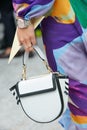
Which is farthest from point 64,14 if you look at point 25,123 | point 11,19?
point 11,19

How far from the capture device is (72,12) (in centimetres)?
212

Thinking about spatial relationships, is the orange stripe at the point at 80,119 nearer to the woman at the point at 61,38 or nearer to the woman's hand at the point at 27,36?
the woman at the point at 61,38

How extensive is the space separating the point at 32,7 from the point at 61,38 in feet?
0.71

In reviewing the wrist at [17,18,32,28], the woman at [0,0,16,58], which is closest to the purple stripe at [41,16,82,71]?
the wrist at [17,18,32,28]

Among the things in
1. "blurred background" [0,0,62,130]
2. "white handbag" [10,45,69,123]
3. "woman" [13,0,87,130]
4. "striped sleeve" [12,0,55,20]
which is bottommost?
"blurred background" [0,0,62,130]

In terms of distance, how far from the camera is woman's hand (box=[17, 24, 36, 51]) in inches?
84.5

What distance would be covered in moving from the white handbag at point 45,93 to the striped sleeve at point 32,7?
0.18 meters

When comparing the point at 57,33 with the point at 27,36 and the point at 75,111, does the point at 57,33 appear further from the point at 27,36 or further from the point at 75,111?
the point at 75,111

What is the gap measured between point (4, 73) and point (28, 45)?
2511 mm

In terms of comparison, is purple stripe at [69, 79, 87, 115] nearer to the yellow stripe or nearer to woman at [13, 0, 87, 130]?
woman at [13, 0, 87, 130]

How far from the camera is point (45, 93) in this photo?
89.1 inches

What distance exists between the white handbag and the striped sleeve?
184mm

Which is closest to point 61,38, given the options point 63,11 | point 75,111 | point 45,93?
point 63,11

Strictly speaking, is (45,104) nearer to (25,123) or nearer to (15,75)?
(25,123)
